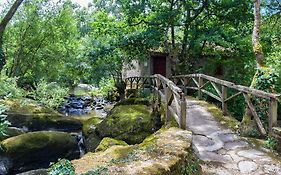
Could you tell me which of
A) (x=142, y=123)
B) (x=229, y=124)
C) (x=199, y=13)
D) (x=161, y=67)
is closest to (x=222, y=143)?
(x=229, y=124)

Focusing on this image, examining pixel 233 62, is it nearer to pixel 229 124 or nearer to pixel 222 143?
pixel 229 124

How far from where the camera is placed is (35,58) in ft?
73.7

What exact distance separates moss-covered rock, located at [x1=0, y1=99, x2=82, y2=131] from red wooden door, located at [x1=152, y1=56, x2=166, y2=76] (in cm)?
892

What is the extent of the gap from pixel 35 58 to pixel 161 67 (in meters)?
9.50

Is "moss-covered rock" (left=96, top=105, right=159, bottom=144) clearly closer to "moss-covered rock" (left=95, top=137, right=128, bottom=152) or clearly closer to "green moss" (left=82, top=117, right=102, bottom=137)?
"moss-covered rock" (left=95, top=137, right=128, bottom=152)

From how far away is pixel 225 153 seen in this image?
529 centimetres

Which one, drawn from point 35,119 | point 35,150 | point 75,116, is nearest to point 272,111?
point 35,150

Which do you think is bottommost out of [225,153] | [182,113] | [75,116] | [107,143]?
[75,116]

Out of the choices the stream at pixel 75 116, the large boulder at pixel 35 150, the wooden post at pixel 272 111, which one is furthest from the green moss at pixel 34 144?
the wooden post at pixel 272 111

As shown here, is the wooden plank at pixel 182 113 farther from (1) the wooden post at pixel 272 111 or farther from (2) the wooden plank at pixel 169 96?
(1) the wooden post at pixel 272 111

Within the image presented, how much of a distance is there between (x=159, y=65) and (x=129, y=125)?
40.7 ft

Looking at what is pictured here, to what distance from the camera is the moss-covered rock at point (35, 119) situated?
11.6 meters

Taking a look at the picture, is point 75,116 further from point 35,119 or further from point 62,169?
point 62,169

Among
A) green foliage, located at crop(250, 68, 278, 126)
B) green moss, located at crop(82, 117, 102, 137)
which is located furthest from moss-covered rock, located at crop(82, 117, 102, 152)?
green foliage, located at crop(250, 68, 278, 126)
